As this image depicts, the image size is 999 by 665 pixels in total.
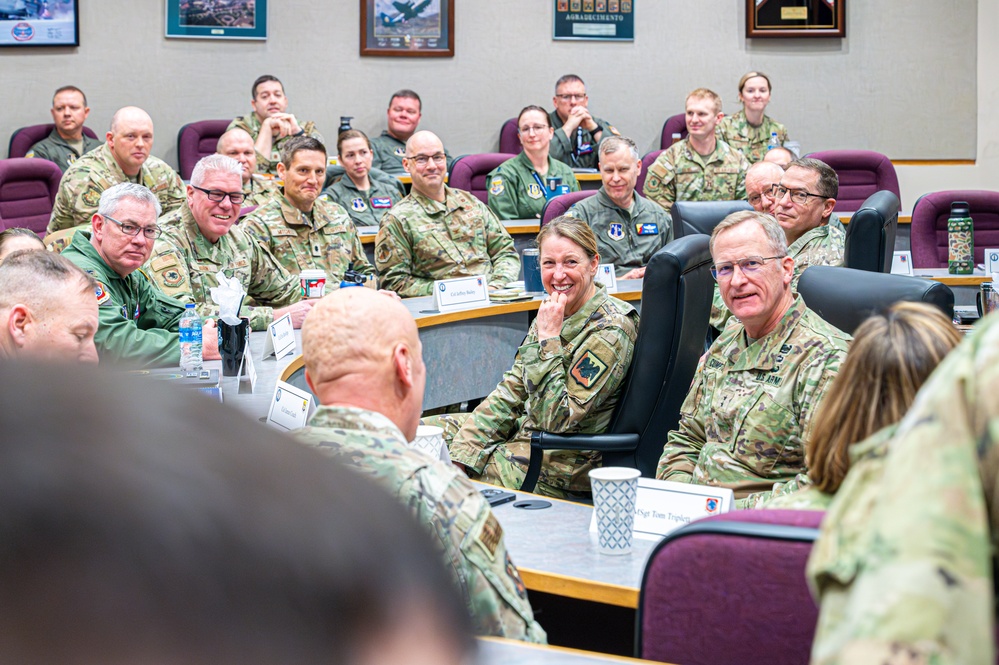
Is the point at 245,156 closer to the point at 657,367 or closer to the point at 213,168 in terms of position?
the point at 213,168

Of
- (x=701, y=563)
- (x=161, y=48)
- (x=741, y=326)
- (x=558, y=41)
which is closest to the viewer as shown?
(x=701, y=563)

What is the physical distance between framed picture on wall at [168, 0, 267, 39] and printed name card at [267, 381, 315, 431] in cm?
643

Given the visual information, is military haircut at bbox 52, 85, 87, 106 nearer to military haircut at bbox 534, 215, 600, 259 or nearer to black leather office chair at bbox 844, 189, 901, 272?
military haircut at bbox 534, 215, 600, 259

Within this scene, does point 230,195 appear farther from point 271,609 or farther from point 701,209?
point 271,609

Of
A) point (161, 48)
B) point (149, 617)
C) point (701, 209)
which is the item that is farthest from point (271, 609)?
point (161, 48)

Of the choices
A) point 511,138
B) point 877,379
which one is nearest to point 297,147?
point 877,379

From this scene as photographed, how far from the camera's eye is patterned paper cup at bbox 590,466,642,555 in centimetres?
181

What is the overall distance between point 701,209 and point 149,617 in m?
4.09

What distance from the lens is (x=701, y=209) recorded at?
13.8ft

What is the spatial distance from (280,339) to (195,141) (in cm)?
471

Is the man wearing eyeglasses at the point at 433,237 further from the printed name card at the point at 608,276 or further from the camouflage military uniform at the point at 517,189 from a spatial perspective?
the camouflage military uniform at the point at 517,189

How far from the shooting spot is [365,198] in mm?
6367

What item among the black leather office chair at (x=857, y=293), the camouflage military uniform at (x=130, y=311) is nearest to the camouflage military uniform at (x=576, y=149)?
the camouflage military uniform at (x=130, y=311)

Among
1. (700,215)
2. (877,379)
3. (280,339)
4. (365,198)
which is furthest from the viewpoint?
(365,198)
